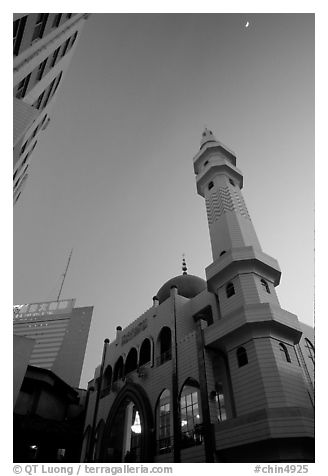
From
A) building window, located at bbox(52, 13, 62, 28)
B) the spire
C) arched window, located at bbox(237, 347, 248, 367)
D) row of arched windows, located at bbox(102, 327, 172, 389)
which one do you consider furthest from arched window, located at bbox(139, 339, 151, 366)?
building window, located at bbox(52, 13, 62, 28)

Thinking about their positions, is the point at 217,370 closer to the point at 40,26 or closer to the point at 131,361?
the point at 131,361

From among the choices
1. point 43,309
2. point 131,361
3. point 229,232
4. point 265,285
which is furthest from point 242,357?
point 43,309

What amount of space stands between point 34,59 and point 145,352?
Answer: 61.4ft

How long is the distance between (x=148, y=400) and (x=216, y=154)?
20.3 metres

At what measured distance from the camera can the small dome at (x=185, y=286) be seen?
24.3 metres

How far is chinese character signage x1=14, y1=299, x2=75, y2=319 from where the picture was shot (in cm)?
8312

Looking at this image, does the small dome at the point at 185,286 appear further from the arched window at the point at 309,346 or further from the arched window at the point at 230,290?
the arched window at the point at 309,346

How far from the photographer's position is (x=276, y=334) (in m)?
15.2

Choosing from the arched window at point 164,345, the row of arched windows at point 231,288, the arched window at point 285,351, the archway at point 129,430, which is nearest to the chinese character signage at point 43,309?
the archway at point 129,430

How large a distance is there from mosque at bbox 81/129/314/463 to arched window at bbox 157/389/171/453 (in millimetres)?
65

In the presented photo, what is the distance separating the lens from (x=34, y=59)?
47.7 ft
